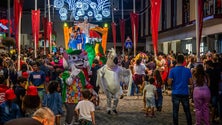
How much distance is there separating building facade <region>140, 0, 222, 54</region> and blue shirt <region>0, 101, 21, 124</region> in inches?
624

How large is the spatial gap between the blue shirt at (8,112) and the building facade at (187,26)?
15.8 meters

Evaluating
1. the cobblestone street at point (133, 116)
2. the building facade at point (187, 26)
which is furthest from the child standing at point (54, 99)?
the building facade at point (187, 26)

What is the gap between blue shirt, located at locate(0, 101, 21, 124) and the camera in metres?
7.61

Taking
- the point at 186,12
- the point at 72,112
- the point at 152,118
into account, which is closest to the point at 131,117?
the point at 152,118

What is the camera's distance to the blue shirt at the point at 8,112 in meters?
7.61

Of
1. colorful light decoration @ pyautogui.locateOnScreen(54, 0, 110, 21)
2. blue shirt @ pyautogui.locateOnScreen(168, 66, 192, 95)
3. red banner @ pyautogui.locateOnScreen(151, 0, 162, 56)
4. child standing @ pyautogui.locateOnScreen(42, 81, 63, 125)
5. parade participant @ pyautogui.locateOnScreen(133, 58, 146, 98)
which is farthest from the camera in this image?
colorful light decoration @ pyautogui.locateOnScreen(54, 0, 110, 21)

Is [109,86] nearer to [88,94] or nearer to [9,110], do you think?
[88,94]

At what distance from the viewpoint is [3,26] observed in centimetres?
4622

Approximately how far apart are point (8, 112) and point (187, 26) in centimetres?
2445

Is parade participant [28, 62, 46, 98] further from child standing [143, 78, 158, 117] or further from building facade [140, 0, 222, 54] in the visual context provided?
building facade [140, 0, 222, 54]

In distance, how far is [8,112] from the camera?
763cm

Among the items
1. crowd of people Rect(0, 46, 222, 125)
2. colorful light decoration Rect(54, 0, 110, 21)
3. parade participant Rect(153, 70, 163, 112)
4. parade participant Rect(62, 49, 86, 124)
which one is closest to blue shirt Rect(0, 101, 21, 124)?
crowd of people Rect(0, 46, 222, 125)

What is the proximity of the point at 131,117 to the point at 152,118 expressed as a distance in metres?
0.67

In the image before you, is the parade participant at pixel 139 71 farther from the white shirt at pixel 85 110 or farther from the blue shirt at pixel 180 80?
the white shirt at pixel 85 110
